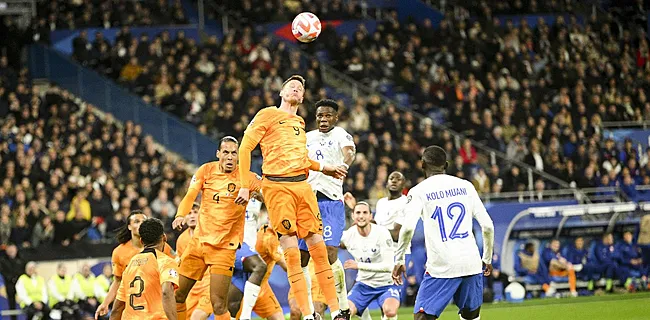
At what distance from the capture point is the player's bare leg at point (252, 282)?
1337 cm

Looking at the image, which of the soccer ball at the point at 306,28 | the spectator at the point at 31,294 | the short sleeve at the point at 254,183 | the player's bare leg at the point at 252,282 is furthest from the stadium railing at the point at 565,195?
the short sleeve at the point at 254,183

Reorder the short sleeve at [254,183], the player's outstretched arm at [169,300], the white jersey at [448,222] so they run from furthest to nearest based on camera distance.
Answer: the short sleeve at [254,183] < the white jersey at [448,222] < the player's outstretched arm at [169,300]

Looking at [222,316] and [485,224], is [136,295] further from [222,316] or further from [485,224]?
[485,224]

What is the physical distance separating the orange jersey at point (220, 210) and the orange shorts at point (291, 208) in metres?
0.22

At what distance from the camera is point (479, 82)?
3150cm

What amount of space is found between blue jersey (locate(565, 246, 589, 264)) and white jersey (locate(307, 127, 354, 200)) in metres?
12.8

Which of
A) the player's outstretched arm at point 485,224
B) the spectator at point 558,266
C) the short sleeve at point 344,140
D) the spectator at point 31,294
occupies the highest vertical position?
the short sleeve at point 344,140

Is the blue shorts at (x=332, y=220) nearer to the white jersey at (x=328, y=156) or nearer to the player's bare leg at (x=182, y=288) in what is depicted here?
the white jersey at (x=328, y=156)

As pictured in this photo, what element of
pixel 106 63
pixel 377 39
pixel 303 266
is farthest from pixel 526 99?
pixel 303 266

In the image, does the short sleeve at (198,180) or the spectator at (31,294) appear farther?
the spectator at (31,294)

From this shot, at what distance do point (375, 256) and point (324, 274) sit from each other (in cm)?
317

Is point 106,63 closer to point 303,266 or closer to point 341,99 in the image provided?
point 341,99

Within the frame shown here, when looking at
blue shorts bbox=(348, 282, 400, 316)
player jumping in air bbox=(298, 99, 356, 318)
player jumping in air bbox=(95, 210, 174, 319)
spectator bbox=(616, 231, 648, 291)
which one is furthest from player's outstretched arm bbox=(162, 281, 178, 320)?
spectator bbox=(616, 231, 648, 291)

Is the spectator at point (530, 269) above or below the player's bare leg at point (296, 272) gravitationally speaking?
below
